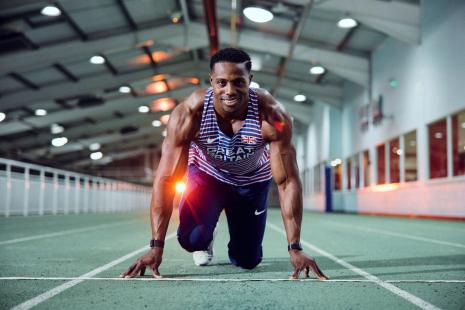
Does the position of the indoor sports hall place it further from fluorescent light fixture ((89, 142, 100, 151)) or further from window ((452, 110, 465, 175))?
fluorescent light fixture ((89, 142, 100, 151))

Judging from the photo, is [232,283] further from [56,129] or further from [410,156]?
[56,129]

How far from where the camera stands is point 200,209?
3752mm

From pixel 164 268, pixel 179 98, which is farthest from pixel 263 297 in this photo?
pixel 179 98

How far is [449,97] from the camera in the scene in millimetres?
11680

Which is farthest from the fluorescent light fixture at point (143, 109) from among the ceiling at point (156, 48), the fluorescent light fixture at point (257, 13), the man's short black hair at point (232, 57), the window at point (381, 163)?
the man's short black hair at point (232, 57)

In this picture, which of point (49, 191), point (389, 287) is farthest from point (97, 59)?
point (389, 287)

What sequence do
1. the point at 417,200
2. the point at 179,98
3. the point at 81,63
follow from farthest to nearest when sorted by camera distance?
the point at 179,98, the point at 81,63, the point at 417,200

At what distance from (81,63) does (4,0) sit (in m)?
6.34

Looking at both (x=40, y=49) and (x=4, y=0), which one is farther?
(x=40, y=49)

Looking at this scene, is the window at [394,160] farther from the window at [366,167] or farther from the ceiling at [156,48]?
the ceiling at [156,48]

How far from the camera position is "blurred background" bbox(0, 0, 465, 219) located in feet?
40.8

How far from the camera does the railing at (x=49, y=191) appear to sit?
14.0 metres

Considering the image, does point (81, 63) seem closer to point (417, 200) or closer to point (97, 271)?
point (417, 200)

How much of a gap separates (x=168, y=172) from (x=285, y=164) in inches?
29.0
